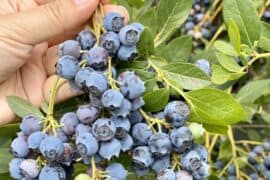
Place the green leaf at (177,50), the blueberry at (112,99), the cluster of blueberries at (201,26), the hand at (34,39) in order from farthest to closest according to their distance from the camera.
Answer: the cluster of blueberries at (201,26), the green leaf at (177,50), the hand at (34,39), the blueberry at (112,99)

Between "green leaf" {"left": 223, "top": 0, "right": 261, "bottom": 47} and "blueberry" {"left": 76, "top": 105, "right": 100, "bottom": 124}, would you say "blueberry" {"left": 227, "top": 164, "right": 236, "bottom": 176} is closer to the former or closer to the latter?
"green leaf" {"left": 223, "top": 0, "right": 261, "bottom": 47}

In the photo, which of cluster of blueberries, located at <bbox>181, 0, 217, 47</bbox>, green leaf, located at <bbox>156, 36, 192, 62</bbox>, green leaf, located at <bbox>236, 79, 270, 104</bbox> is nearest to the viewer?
green leaf, located at <bbox>156, 36, 192, 62</bbox>

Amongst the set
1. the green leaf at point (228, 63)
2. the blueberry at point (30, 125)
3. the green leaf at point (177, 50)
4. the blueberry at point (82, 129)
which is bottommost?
the blueberry at point (82, 129)

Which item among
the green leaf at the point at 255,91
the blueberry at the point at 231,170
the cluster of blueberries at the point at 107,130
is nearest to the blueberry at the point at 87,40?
the cluster of blueberries at the point at 107,130

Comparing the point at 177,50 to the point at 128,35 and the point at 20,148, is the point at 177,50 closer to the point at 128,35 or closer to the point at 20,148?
the point at 128,35

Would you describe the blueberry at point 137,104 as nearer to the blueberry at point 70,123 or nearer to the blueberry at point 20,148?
the blueberry at point 70,123

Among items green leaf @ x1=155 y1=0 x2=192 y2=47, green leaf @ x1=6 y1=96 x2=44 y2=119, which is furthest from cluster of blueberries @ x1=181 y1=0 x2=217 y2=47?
green leaf @ x1=6 y1=96 x2=44 y2=119

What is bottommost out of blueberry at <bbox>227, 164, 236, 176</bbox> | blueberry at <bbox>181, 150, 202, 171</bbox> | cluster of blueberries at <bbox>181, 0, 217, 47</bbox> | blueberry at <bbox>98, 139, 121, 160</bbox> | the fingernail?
blueberry at <bbox>227, 164, 236, 176</bbox>
